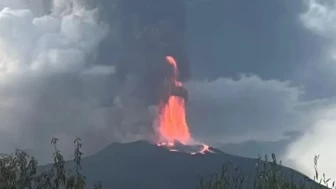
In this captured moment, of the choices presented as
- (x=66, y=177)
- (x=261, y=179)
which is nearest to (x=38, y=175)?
(x=66, y=177)

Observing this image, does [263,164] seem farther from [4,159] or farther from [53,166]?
[4,159]

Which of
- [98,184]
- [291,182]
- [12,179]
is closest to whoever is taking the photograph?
[291,182]

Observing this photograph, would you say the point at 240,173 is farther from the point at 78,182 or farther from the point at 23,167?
the point at 23,167

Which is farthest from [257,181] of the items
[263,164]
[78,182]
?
[78,182]

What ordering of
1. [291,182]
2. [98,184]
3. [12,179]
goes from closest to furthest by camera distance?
[291,182], [12,179], [98,184]

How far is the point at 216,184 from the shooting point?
2947 cm

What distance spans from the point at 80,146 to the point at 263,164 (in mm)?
11352

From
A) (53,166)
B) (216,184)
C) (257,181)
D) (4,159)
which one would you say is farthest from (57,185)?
(257,181)

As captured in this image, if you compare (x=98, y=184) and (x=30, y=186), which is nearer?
(x=30, y=186)

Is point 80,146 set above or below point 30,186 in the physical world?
above

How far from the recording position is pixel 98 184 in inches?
1425

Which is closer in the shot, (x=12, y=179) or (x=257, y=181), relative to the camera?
(x=257, y=181)

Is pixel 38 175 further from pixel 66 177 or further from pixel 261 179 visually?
pixel 261 179

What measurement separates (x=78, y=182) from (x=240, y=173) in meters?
9.45
